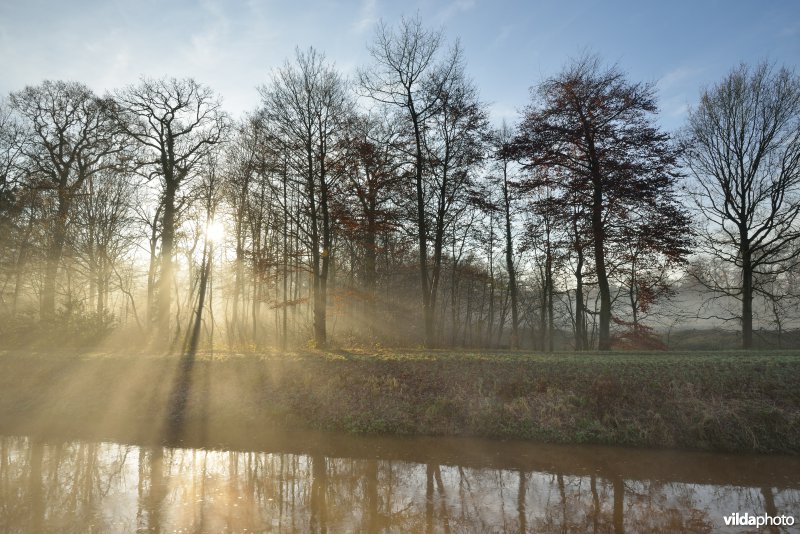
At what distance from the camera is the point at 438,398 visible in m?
14.0

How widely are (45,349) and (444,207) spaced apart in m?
20.2

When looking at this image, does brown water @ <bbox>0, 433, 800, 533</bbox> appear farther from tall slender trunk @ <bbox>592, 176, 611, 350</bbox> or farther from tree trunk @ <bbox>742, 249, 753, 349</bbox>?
tree trunk @ <bbox>742, 249, 753, 349</bbox>

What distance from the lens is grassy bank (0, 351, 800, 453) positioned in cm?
1204

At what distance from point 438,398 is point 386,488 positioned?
4741 mm

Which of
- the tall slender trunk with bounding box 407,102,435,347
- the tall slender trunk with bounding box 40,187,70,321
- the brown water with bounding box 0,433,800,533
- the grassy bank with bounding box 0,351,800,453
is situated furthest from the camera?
the tall slender trunk with bounding box 40,187,70,321

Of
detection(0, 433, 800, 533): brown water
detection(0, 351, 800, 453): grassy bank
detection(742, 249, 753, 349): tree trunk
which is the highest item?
detection(742, 249, 753, 349): tree trunk

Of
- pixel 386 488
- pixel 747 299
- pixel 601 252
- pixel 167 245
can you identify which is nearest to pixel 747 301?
pixel 747 299

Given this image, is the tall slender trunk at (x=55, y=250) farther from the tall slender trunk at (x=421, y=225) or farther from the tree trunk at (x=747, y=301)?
the tree trunk at (x=747, y=301)

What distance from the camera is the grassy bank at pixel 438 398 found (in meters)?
12.0

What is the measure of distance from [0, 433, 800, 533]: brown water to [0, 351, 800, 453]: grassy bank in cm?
78

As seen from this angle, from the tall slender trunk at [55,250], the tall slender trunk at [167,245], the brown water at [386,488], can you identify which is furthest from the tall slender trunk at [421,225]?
the tall slender trunk at [55,250]

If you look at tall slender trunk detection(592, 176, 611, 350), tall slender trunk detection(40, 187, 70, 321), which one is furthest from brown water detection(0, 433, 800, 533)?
tall slender trunk detection(40, 187, 70, 321)

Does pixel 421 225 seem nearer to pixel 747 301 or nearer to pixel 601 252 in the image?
pixel 601 252

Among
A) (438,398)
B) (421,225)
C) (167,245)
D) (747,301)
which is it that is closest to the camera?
(438,398)
